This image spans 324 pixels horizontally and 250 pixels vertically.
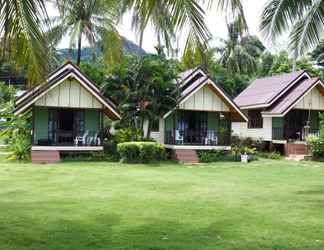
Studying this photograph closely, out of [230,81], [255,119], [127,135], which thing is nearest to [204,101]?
[127,135]

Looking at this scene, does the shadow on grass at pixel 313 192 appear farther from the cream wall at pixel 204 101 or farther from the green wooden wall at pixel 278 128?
the green wooden wall at pixel 278 128

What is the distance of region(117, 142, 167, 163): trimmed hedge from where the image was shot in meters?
21.5

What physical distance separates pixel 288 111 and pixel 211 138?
4.62 m

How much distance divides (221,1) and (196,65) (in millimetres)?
911

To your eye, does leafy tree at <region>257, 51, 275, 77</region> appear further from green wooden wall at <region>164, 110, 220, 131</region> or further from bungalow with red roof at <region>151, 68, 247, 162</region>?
bungalow with red roof at <region>151, 68, 247, 162</region>

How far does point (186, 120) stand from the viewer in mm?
26953

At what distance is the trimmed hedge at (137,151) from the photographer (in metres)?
21.5

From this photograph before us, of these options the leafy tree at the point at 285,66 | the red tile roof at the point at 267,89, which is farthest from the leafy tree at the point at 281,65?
the red tile roof at the point at 267,89

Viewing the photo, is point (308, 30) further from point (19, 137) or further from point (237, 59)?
point (237, 59)

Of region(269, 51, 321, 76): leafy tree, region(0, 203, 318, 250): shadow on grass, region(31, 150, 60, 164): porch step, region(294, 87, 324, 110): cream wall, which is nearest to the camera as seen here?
region(0, 203, 318, 250): shadow on grass

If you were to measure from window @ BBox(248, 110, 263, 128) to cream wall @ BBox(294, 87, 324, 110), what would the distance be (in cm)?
294

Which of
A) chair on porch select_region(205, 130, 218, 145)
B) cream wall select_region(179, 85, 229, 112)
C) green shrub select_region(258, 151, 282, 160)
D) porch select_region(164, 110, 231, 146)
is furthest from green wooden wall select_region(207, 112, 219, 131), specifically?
green shrub select_region(258, 151, 282, 160)

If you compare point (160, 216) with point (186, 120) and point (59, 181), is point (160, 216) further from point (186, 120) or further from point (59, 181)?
point (186, 120)

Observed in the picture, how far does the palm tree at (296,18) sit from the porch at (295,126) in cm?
1530
